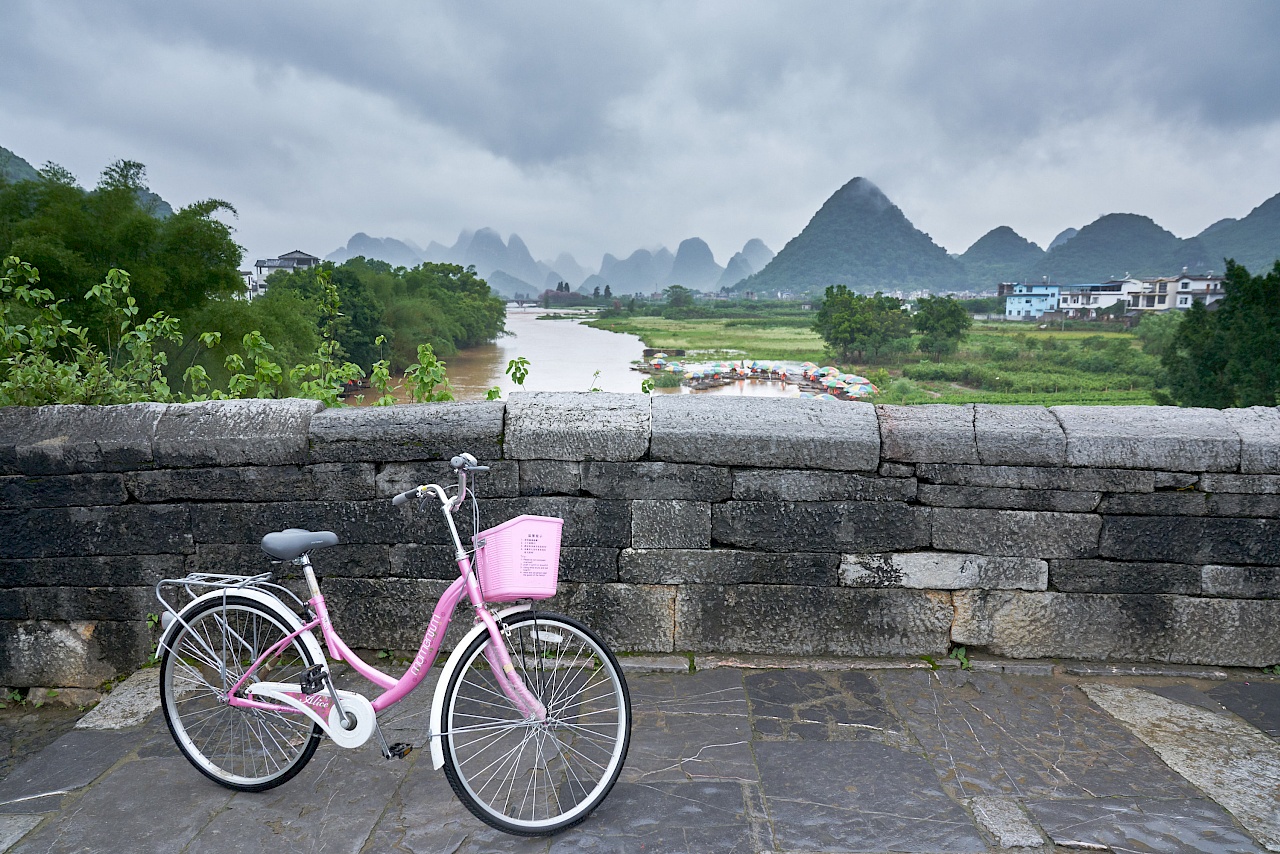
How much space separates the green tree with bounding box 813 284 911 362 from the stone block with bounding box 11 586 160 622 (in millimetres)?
8953

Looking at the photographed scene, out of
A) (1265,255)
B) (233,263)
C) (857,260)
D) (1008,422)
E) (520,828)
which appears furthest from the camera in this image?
(857,260)

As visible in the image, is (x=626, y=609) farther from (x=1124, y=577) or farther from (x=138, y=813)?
(x=1124, y=577)

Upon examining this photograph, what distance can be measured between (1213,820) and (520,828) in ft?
6.26

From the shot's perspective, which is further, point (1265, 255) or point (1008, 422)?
point (1265, 255)

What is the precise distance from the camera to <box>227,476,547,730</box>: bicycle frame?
1998mm

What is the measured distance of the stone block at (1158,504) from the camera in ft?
9.23

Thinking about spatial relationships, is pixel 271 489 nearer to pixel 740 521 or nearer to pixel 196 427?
pixel 196 427

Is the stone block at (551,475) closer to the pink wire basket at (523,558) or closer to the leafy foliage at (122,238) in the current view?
the pink wire basket at (523,558)

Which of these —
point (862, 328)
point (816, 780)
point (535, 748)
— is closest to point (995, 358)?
point (862, 328)

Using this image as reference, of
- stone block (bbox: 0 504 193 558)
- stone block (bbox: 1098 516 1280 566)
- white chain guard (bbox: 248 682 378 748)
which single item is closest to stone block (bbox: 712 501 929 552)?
stone block (bbox: 1098 516 1280 566)

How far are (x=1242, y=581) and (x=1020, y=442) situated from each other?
1059 millimetres

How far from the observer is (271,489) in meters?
2.93

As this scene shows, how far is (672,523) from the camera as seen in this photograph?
291 centimetres

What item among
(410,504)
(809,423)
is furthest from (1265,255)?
(410,504)
